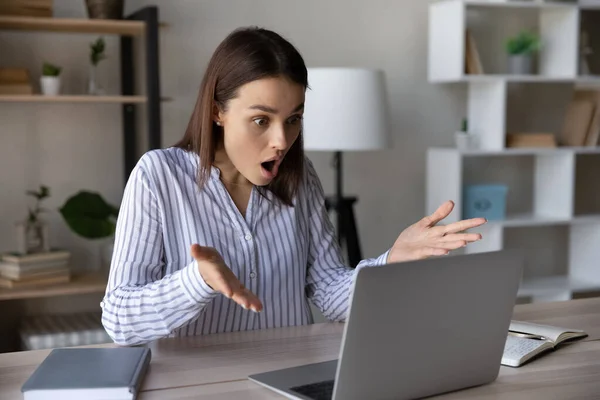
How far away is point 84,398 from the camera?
1.18 meters

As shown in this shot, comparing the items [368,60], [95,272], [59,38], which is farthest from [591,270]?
[59,38]

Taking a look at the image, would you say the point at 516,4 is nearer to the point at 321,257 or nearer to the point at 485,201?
the point at 485,201

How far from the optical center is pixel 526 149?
378cm

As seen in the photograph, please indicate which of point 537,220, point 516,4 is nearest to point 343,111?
point 516,4

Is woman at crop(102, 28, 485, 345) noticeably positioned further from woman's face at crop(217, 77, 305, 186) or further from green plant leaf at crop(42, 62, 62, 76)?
green plant leaf at crop(42, 62, 62, 76)

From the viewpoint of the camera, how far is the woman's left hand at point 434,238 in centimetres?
148

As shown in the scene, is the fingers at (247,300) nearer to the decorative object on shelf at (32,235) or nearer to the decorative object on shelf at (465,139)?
the decorative object on shelf at (32,235)

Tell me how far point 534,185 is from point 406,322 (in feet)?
10.5

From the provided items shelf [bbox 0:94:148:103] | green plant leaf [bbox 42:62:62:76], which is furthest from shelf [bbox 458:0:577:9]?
green plant leaf [bbox 42:62:62:76]

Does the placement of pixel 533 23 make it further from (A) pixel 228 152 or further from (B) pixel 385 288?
(B) pixel 385 288

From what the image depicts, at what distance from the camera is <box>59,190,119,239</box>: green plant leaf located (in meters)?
3.05

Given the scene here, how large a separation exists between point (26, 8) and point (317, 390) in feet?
7.27

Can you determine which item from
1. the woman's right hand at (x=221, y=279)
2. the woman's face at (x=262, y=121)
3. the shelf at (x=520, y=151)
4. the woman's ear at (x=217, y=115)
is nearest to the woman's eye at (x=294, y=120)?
the woman's face at (x=262, y=121)

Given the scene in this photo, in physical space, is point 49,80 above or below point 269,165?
above
